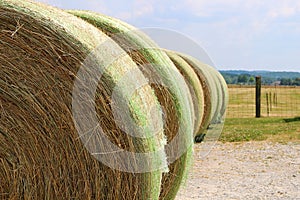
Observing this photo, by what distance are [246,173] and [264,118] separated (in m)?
11.7

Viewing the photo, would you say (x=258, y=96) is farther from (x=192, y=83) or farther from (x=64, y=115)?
(x=64, y=115)

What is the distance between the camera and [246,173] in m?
8.58

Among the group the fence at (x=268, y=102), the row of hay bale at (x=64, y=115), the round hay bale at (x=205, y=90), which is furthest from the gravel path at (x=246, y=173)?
the fence at (x=268, y=102)

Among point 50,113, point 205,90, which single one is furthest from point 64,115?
point 205,90

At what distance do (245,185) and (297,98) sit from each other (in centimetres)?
2150

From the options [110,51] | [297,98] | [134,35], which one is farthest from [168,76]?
[297,98]

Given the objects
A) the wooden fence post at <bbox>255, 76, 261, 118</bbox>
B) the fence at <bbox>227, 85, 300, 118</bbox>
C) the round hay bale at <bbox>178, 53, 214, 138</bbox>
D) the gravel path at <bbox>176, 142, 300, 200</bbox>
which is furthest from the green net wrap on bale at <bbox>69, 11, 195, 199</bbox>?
the fence at <bbox>227, 85, 300, 118</bbox>

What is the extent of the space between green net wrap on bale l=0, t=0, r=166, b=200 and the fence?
18.2 m

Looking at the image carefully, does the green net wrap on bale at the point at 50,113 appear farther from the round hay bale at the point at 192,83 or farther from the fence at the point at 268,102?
the fence at the point at 268,102

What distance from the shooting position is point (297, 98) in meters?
28.1

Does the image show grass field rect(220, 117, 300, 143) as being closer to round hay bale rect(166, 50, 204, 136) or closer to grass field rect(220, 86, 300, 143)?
grass field rect(220, 86, 300, 143)

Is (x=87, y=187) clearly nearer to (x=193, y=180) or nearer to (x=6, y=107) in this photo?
(x=6, y=107)

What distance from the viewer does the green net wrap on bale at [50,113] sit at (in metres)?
3.50

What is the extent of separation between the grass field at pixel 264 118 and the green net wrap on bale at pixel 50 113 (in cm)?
949
